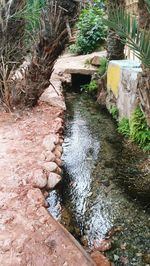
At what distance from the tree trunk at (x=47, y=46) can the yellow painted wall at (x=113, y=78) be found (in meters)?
1.01

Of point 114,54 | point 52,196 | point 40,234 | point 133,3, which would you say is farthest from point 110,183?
point 133,3

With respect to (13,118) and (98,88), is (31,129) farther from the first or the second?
(98,88)

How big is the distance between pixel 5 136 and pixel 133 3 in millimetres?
5814

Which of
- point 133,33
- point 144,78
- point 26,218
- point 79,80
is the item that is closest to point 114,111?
point 144,78

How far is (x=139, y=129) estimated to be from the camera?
4.31m

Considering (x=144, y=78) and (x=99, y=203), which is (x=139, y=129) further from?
(x=99, y=203)

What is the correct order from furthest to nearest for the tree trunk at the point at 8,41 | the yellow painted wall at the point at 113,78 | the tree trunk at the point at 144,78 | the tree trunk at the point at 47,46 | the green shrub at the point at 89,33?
1. the green shrub at the point at 89,33
2. the yellow painted wall at the point at 113,78
3. the tree trunk at the point at 8,41
4. the tree trunk at the point at 47,46
5. the tree trunk at the point at 144,78

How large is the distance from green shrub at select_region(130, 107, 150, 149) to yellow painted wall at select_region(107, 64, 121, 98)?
3.35ft

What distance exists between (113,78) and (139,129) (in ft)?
4.87

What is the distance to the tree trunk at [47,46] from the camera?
4.43 meters

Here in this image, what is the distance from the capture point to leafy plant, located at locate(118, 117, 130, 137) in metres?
4.69

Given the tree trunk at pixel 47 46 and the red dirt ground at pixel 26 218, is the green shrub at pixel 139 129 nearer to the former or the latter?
the red dirt ground at pixel 26 218

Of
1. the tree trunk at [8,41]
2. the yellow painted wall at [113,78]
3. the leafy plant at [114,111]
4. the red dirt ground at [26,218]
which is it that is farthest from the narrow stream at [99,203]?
the tree trunk at [8,41]

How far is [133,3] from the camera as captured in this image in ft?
27.0
